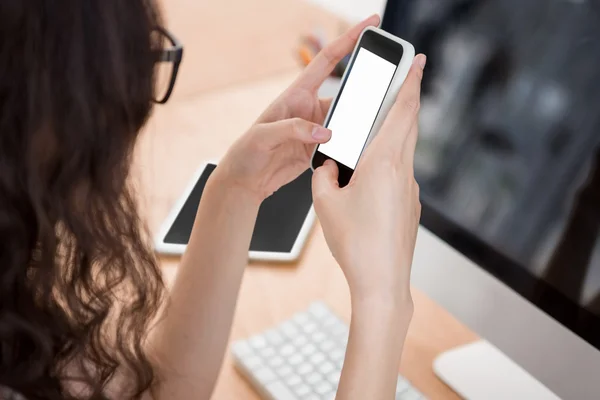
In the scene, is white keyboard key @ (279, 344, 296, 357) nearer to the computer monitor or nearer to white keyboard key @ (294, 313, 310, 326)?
white keyboard key @ (294, 313, 310, 326)

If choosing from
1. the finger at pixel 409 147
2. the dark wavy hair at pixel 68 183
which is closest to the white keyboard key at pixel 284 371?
Answer: the dark wavy hair at pixel 68 183

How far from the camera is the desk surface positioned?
634mm

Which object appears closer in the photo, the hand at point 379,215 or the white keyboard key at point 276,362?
the hand at point 379,215

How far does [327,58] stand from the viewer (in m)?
0.58

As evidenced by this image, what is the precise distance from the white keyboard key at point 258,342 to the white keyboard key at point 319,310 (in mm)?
62

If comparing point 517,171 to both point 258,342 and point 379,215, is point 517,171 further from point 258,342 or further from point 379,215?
point 258,342

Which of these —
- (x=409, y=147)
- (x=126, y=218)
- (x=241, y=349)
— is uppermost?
(x=409, y=147)

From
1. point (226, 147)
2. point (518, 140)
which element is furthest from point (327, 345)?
point (226, 147)

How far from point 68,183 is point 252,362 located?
10.4 inches

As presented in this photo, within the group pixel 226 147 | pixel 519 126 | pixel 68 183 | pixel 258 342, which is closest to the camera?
pixel 68 183

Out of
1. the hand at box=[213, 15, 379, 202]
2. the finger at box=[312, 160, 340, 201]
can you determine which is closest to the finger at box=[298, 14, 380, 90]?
the hand at box=[213, 15, 379, 202]

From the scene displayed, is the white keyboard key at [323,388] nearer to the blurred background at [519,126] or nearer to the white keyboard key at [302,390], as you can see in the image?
the white keyboard key at [302,390]

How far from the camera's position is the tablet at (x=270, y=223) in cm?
70

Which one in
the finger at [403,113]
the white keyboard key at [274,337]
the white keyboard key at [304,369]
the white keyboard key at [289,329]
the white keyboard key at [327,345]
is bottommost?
the white keyboard key at [274,337]
